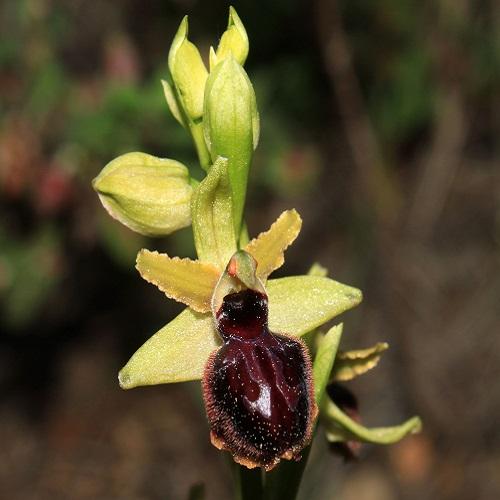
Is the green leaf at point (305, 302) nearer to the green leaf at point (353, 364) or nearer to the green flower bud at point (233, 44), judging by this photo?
the green leaf at point (353, 364)

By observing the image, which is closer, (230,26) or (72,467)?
(230,26)

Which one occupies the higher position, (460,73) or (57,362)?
(460,73)

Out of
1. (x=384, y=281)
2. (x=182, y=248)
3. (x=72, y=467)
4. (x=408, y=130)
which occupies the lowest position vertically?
(x=72, y=467)

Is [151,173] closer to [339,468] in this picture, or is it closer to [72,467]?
[339,468]

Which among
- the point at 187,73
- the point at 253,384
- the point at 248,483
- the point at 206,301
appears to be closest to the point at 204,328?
the point at 206,301

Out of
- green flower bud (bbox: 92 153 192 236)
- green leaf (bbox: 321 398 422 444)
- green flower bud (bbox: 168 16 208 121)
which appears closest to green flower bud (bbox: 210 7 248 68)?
green flower bud (bbox: 168 16 208 121)

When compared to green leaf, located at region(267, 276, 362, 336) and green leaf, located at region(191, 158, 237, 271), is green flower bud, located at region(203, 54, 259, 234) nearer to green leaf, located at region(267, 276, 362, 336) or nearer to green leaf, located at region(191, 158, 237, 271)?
green leaf, located at region(191, 158, 237, 271)

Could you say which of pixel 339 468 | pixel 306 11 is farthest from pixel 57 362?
pixel 306 11
